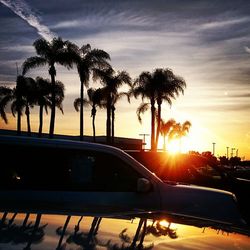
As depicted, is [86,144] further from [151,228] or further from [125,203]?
[151,228]

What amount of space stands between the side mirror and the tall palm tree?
40.5 m

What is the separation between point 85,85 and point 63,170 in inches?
1608

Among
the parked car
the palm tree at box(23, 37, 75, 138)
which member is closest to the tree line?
the palm tree at box(23, 37, 75, 138)

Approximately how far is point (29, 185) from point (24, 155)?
14.6 inches

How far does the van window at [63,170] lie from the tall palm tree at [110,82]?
40.4m

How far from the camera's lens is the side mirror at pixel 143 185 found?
643cm

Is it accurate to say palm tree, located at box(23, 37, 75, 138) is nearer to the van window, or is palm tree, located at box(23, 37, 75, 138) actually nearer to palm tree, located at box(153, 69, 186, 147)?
palm tree, located at box(153, 69, 186, 147)

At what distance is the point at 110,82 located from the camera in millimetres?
50375

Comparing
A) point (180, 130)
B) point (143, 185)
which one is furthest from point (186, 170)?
point (180, 130)

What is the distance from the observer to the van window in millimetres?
6234

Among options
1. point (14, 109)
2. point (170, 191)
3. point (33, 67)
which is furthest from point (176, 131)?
point (170, 191)

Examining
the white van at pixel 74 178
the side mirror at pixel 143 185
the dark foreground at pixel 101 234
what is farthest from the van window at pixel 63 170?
the dark foreground at pixel 101 234

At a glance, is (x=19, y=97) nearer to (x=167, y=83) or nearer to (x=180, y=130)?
(x=167, y=83)

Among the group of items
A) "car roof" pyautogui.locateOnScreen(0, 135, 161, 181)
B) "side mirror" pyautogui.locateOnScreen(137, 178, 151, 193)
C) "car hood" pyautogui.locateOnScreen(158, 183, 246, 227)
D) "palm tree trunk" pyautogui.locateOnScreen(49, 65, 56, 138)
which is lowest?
"car hood" pyautogui.locateOnScreen(158, 183, 246, 227)
